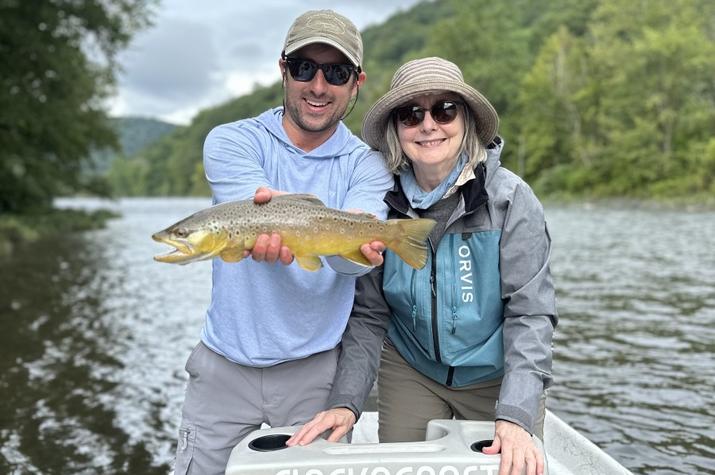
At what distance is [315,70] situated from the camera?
3.30 m

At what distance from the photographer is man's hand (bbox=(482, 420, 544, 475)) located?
2.96 m

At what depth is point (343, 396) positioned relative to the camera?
11.1 feet

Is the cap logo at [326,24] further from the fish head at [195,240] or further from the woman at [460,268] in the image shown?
the fish head at [195,240]

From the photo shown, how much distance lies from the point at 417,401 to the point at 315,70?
6.09 ft

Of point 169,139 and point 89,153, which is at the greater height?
point 169,139

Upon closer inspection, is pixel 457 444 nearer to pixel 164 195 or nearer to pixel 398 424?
pixel 398 424

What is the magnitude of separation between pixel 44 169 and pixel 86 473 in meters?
26.5

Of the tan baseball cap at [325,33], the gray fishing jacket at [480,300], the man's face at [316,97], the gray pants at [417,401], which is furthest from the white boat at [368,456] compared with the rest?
the tan baseball cap at [325,33]

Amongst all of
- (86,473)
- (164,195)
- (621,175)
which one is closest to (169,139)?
(164,195)

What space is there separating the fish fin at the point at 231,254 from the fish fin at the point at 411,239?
67 centimetres

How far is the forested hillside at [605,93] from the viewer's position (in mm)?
50125

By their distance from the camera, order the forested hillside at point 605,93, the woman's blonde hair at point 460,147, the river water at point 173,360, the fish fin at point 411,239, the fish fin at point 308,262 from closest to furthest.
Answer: the fish fin at point 308,262 → the fish fin at point 411,239 → the woman's blonde hair at point 460,147 → the river water at point 173,360 → the forested hillside at point 605,93

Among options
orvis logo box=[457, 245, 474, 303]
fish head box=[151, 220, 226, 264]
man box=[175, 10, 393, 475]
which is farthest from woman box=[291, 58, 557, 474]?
fish head box=[151, 220, 226, 264]

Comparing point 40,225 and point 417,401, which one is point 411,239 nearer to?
point 417,401
